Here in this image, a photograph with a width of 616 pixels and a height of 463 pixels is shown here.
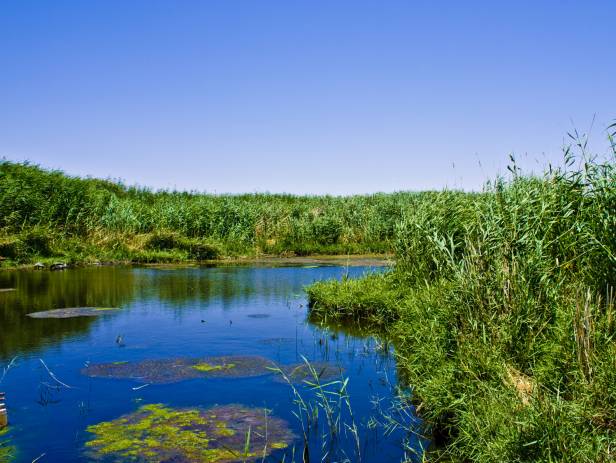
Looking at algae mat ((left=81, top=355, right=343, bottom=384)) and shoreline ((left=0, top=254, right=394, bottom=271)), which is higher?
shoreline ((left=0, top=254, right=394, bottom=271))

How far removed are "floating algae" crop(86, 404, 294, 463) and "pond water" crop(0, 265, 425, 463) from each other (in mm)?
14

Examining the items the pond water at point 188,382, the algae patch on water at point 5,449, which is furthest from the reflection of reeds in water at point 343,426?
the algae patch on water at point 5,449

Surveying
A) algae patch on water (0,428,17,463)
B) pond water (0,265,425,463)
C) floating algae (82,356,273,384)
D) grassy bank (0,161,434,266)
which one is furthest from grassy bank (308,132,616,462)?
grassy bank (0,161,434,266)

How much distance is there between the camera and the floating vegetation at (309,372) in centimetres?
836

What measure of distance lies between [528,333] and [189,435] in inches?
151

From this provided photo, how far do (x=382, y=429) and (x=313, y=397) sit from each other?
47.4 inches

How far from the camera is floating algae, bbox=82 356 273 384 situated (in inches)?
335

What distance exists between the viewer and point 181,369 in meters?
8.87

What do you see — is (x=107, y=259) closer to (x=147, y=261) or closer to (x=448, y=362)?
(x=147, y=261)

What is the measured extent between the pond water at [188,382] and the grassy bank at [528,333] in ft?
2.56

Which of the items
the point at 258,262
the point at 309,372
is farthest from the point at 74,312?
the point at 258,262

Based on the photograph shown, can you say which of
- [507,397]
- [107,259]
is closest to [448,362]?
[507,397]

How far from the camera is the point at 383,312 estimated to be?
1162cm

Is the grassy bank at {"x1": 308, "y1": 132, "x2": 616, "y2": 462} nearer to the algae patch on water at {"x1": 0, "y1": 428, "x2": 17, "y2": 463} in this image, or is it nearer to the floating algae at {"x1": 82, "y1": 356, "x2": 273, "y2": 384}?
the floating algae at {"x1": 82, "y1": 356, "x2": 273, "y2": 384}
